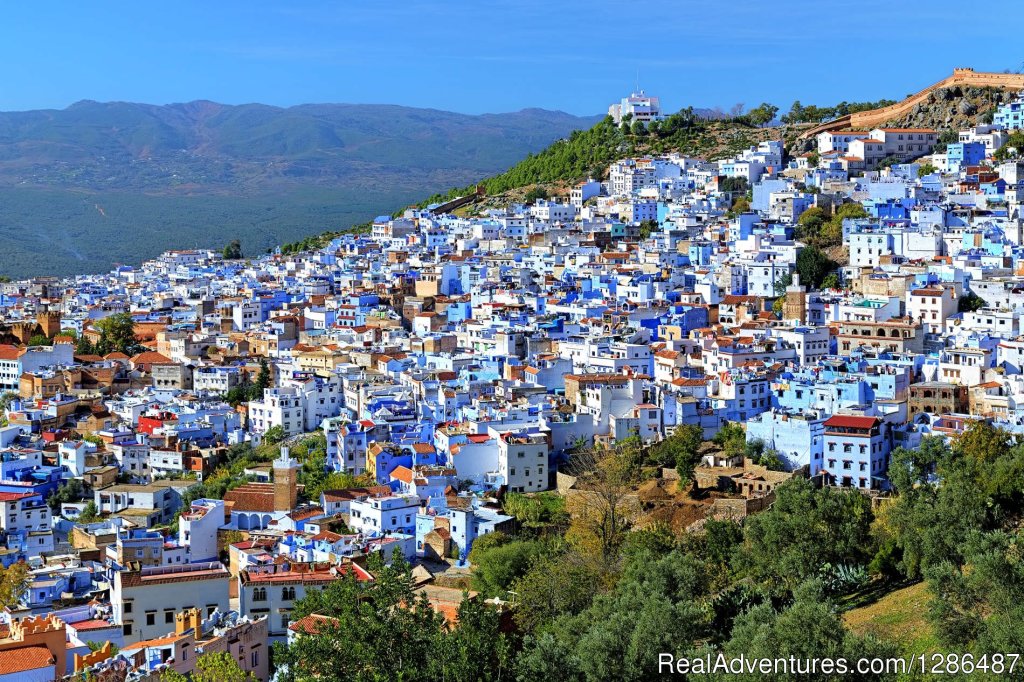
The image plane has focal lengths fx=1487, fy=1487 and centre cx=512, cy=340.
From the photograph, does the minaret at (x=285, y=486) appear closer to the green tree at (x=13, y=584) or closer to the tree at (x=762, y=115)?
the green tree at (x=13, y=584)

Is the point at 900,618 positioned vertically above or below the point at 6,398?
below

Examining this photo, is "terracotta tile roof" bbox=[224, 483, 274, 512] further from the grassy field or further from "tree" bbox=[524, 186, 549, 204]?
"tree" bbox=[524, 186, 549, 204]

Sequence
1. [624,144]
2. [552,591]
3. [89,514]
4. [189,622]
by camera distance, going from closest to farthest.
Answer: [189,622] → [552,591] → [89,514] → [624,144]

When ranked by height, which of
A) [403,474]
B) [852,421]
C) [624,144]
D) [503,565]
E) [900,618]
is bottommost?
[900,618]

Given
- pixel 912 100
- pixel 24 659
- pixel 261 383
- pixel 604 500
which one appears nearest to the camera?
pixel 24 659

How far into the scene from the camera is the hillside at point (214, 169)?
60.2m

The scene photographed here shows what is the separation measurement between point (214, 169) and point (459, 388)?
73583mm

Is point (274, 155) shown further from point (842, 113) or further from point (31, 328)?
point (31, 328)

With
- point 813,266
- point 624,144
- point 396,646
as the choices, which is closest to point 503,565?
point 396,646

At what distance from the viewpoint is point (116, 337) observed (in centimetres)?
2564

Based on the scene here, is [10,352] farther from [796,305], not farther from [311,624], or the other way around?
[311,624]

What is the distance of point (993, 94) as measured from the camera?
32906mm

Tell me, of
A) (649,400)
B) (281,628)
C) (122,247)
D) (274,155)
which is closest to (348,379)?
(649,400)

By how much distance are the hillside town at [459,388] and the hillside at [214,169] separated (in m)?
25.8
